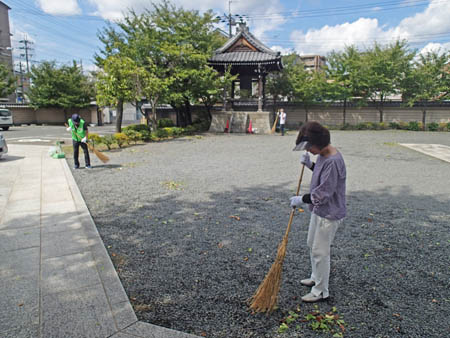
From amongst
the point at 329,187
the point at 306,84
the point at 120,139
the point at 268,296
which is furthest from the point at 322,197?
the point at 306,84

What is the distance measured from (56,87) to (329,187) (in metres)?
36.1

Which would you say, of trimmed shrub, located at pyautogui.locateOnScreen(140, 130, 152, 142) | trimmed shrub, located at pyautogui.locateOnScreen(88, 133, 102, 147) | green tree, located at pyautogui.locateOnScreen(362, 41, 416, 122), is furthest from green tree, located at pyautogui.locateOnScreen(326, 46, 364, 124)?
trimmed shrub, located at pyautogui.locateOnScreen(88, 133, 102, 147)

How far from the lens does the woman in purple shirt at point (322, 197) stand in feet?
9.13

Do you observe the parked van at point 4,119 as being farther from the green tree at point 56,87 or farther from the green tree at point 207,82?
the green tree at point 207,82

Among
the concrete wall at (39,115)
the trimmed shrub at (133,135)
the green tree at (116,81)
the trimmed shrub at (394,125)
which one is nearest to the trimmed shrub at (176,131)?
the trimmed shrub at (133,135)

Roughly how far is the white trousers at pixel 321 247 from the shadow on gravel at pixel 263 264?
0.19 metres

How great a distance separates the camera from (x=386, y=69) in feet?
81.2

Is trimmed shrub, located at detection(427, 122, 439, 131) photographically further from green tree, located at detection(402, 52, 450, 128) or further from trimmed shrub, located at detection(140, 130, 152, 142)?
trimmed shrub, located at detection(140, 130, 152, 142)

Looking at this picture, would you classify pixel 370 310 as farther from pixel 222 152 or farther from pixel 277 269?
pixel 222 152

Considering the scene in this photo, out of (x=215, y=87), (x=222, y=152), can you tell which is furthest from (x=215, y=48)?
(x=222, y=152)

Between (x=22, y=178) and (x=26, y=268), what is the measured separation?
5.81 meters

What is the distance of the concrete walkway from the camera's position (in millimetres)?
2680

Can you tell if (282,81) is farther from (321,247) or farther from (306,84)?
(321,247)

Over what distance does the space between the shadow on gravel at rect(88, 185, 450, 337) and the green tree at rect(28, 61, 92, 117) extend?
31.1m
